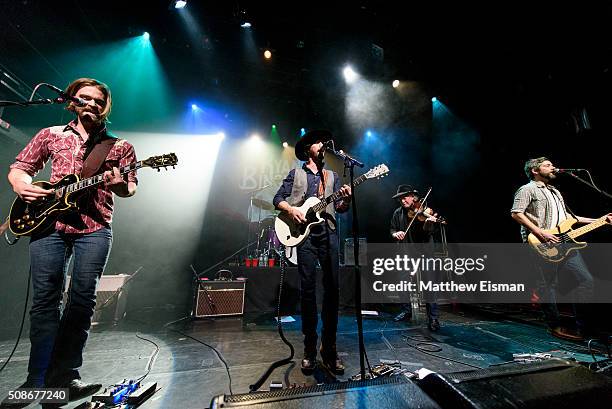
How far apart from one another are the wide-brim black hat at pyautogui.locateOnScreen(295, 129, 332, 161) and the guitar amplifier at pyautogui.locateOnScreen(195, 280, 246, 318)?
131 inches

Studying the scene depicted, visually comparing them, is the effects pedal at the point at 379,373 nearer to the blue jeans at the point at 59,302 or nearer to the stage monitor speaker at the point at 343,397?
the stage monitor speaker at the point at 343,397

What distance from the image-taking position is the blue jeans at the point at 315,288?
2.56 metres

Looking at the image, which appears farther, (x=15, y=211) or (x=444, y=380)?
(x=15, y=211)

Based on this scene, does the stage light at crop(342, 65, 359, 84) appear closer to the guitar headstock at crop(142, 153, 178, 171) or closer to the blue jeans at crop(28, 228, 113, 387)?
the guitar headstock at crop(142, 153, 178, 171)

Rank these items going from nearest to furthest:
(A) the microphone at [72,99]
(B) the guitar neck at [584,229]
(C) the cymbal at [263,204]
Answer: (A) the microphone at [72,99], (B) the guitar neck at [584,229], (C) the cymbal at [263,204]

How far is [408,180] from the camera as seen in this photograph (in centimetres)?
936

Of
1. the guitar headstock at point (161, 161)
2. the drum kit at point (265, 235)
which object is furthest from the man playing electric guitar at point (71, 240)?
the drum kit at point (265, 235)

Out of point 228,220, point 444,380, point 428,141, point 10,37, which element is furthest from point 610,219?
point 10,37

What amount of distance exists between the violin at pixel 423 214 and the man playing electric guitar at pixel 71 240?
4.71 m

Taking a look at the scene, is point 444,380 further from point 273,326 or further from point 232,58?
point 232,58

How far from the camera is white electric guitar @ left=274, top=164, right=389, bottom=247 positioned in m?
2.76

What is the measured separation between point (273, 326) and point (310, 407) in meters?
3.70

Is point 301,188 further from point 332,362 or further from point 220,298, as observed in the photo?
point 220,298

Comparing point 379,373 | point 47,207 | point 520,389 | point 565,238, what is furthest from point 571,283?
point 47,207
